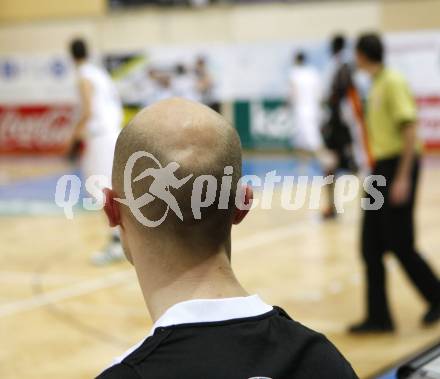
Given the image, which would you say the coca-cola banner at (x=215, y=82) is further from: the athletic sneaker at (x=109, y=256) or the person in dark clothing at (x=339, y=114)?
the athletic sneaker at (x=109, y=256)

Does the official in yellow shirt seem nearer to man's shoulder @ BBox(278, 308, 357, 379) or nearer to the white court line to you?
the white court line

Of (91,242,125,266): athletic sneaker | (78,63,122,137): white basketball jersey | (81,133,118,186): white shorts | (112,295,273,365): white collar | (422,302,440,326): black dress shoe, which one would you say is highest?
(112,295,273,365): white collar

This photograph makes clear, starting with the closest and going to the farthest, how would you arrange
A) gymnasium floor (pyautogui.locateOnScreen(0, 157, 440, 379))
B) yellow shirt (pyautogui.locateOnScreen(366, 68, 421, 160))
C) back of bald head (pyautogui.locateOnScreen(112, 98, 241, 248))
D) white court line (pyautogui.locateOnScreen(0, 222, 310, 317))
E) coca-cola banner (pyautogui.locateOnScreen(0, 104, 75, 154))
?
back of bald head (pyautogui.locateOnScreen(112, 98, 241, 248)), yellow shirt (pyautogui.locateOnScreen(366, 68, 421, 160)), gymnasium floor (pyautogui.locateOnScreen(0, 157, 440, 379)), white court line (pyautogui.locateOnScreen(0, 222, 310, 317)), coca-cola banner (pyautogui.locateOnScreen(0, 104, 75, 154))

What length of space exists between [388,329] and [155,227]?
3.69m

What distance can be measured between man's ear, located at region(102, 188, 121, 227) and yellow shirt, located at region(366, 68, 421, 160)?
3215 mm

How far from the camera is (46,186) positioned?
11.6m

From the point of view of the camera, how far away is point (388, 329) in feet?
15.4

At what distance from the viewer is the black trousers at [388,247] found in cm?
450

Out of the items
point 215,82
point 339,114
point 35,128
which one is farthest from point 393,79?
point 35,128

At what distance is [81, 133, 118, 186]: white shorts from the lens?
634 cm

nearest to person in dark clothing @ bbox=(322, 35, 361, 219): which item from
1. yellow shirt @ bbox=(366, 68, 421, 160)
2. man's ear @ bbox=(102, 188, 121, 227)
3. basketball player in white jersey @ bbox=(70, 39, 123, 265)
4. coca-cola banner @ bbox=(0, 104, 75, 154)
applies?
basketball player in white jersey @ bbox=(70, 39, 123, 265)

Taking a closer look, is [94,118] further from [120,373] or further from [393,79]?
[120,373]

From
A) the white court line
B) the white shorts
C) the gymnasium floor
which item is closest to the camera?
the gymnasium floor

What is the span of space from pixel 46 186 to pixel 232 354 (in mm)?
10816
